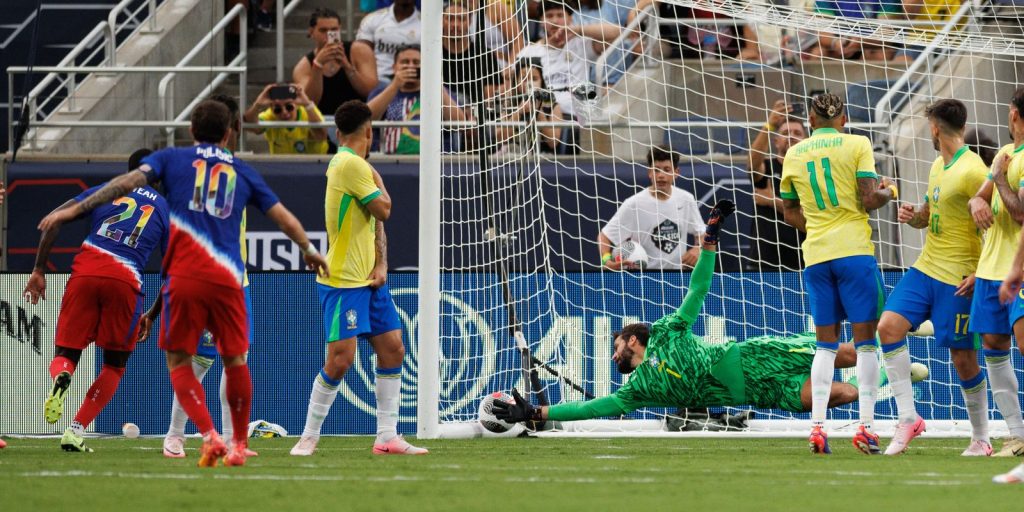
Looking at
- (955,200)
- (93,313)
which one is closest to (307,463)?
(93,313)

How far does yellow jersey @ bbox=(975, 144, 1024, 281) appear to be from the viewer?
25.6 feet

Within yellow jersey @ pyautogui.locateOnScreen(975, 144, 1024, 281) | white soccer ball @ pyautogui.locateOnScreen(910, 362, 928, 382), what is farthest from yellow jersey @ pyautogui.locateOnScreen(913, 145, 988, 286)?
white soccer ball @ pyautogui.locateOnScreen(910, 362, 928, 382)

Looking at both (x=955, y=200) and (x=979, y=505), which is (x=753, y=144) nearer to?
(x=955, y=200)

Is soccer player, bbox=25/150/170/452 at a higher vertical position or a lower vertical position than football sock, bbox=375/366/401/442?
higher

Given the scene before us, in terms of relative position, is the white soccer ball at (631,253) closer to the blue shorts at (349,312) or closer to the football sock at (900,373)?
the football sock at (900,373)

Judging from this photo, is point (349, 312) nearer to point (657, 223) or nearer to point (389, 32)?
point (657, 223)

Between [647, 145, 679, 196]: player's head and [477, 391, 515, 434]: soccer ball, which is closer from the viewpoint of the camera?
[477, 391, 515, 434]: soccer ball

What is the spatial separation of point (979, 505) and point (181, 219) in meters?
4.02

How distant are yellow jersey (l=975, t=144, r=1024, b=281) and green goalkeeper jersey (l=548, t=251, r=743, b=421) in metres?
2.18

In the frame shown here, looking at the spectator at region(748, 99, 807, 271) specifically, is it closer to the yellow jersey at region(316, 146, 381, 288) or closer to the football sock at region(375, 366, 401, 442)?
the football sock at region(375, 366, 401, 442)

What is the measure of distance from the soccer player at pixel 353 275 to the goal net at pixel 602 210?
1690mm

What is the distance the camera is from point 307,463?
744 cm

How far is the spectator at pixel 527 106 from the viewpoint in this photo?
1134 centimetres

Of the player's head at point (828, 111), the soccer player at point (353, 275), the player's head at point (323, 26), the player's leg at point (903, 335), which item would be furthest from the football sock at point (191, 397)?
the player's head at point (323, 26)
